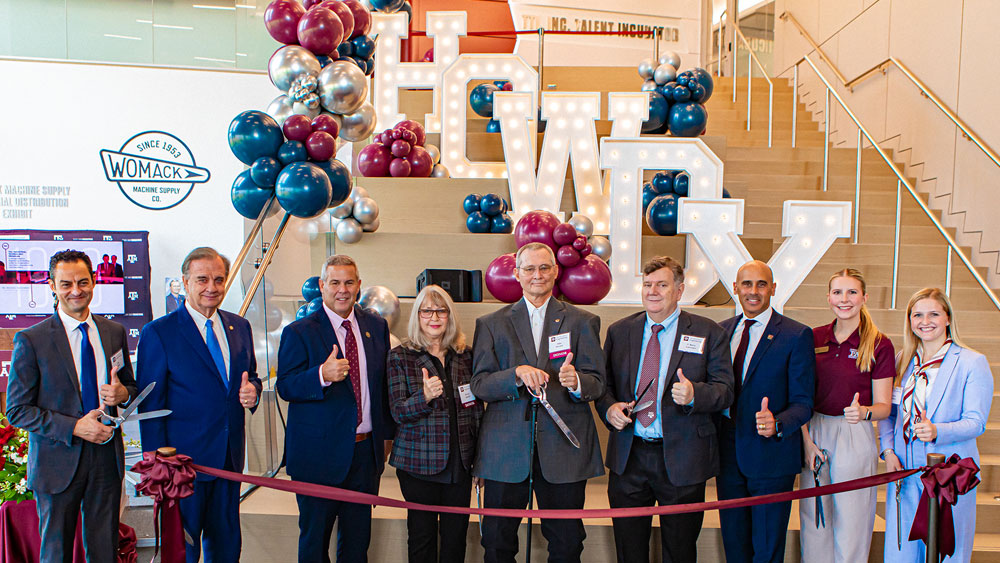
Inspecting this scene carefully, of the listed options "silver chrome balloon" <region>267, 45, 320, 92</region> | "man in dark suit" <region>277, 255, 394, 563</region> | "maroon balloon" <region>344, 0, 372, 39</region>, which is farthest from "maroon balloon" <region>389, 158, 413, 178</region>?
"man in dark suit" <region>277, 255, 394, 563</region>

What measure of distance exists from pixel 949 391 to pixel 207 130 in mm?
7935

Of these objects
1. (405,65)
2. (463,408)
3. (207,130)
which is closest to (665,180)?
(405,65)

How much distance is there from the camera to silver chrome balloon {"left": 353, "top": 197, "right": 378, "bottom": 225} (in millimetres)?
5289

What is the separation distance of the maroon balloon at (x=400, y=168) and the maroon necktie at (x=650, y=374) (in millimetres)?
3482

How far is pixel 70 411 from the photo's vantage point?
9.23 ft

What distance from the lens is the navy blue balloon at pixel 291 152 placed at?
431 centimetres

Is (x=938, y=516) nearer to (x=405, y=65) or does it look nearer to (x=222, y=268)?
(x=222, y=268)

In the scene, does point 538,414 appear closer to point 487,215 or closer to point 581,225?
point 581,225

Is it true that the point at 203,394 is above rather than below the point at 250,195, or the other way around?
below

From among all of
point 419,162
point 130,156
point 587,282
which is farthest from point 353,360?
point 130,156

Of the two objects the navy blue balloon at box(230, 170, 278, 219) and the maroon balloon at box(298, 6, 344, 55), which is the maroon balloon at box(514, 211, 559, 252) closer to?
the navy blue balloon at box(230, 170, 278, 219)

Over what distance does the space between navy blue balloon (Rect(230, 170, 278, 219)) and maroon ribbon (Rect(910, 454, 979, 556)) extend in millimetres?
3492

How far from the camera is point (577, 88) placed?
9055 millimetres

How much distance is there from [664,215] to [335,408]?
10.4ft
